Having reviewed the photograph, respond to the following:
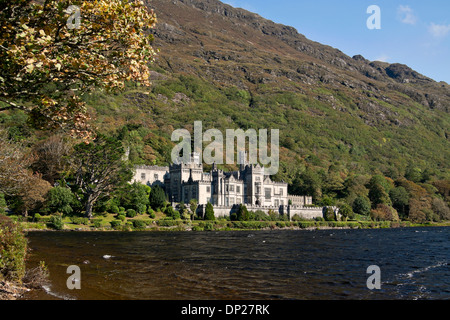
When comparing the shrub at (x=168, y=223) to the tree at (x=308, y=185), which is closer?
the shrub at (x=168, y=223)

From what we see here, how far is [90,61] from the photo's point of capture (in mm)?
14500

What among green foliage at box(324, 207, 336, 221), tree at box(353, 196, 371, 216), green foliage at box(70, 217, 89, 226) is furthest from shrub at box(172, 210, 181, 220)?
tree at box(353, 196, 371, 216)

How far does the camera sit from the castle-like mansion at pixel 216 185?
89062 mm

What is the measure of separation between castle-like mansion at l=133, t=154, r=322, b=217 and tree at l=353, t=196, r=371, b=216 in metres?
13.6

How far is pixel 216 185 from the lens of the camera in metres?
90.0

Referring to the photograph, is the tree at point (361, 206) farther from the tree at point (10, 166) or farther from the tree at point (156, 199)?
the tree at point (10, 166)

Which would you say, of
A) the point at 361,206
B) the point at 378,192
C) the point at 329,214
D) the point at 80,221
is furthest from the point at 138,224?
the point at 378,192

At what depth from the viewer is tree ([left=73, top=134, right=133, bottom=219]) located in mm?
66250

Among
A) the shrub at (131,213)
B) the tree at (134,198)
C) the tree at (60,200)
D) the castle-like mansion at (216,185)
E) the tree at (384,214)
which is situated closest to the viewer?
the tree at (60,200)

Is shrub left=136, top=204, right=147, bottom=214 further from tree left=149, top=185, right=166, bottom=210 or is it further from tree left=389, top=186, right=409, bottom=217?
tree left=389, top=186, right=409, bottom=217

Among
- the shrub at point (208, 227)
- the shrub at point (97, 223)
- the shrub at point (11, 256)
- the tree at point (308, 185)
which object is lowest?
the shrub at point (208, 227)

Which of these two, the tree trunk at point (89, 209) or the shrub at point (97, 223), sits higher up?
the tree trunk at point (89, 209)

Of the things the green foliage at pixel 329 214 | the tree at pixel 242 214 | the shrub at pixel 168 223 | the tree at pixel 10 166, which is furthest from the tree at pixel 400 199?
the tree at pixel 10 166

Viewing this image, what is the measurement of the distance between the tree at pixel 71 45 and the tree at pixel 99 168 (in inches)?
2058
